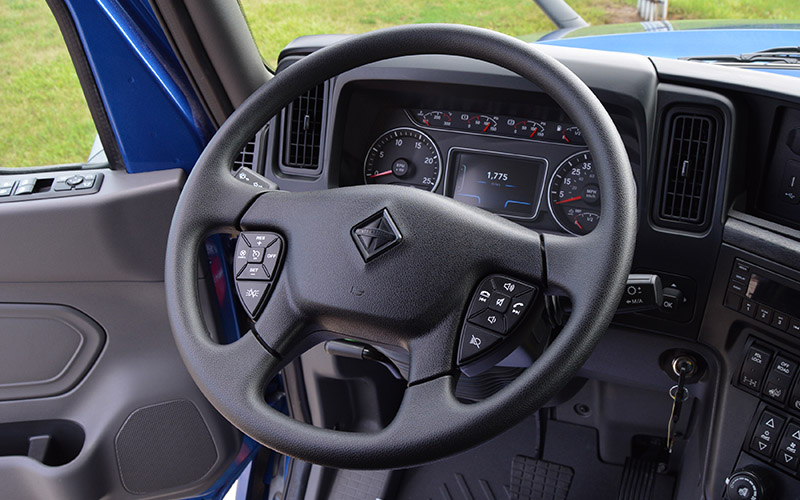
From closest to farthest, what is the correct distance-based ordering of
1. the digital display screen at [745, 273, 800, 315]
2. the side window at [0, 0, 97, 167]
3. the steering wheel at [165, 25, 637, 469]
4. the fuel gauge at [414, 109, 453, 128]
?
the steering wheel at [165, 25, 637, 469], the digital display screen at [745, 273, 800, 315], the fuel gauge at [414, 109, 453, 128], the side window at [0, 0, 97, 167]

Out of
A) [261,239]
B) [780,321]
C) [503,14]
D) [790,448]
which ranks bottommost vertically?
[790,448]

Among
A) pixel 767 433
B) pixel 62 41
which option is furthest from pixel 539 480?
pixel 62 41

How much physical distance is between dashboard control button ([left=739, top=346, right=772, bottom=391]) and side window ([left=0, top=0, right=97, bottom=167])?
59.2 inches

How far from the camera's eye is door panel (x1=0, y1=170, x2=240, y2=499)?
161 cm

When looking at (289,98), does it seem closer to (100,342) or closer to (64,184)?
(64,184)

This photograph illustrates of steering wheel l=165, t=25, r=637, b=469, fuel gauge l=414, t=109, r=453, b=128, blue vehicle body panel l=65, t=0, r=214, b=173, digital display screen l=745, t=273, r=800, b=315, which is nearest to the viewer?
steering wheel l=165, t=25, r=637, b=469

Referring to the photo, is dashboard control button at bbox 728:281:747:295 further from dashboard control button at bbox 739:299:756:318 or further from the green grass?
the green grass

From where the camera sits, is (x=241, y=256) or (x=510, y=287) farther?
(x=241, y=256)

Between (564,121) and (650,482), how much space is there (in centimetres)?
89

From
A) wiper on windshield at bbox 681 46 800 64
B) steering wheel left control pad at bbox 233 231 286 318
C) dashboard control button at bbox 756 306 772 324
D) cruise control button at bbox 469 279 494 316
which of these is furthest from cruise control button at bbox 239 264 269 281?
wiper on windshield at bbox 681 46 800 64

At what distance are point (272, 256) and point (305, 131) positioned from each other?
20.5 inches

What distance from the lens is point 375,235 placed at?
3.06 ft

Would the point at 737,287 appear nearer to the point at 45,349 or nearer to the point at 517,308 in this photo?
the point at 517,308

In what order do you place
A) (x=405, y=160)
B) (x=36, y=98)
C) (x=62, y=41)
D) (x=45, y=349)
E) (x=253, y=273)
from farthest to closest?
(x=36, y=98), (x=45, y=349), (x=62, y=41), (x=405, y=160), (x=253, y=273)
